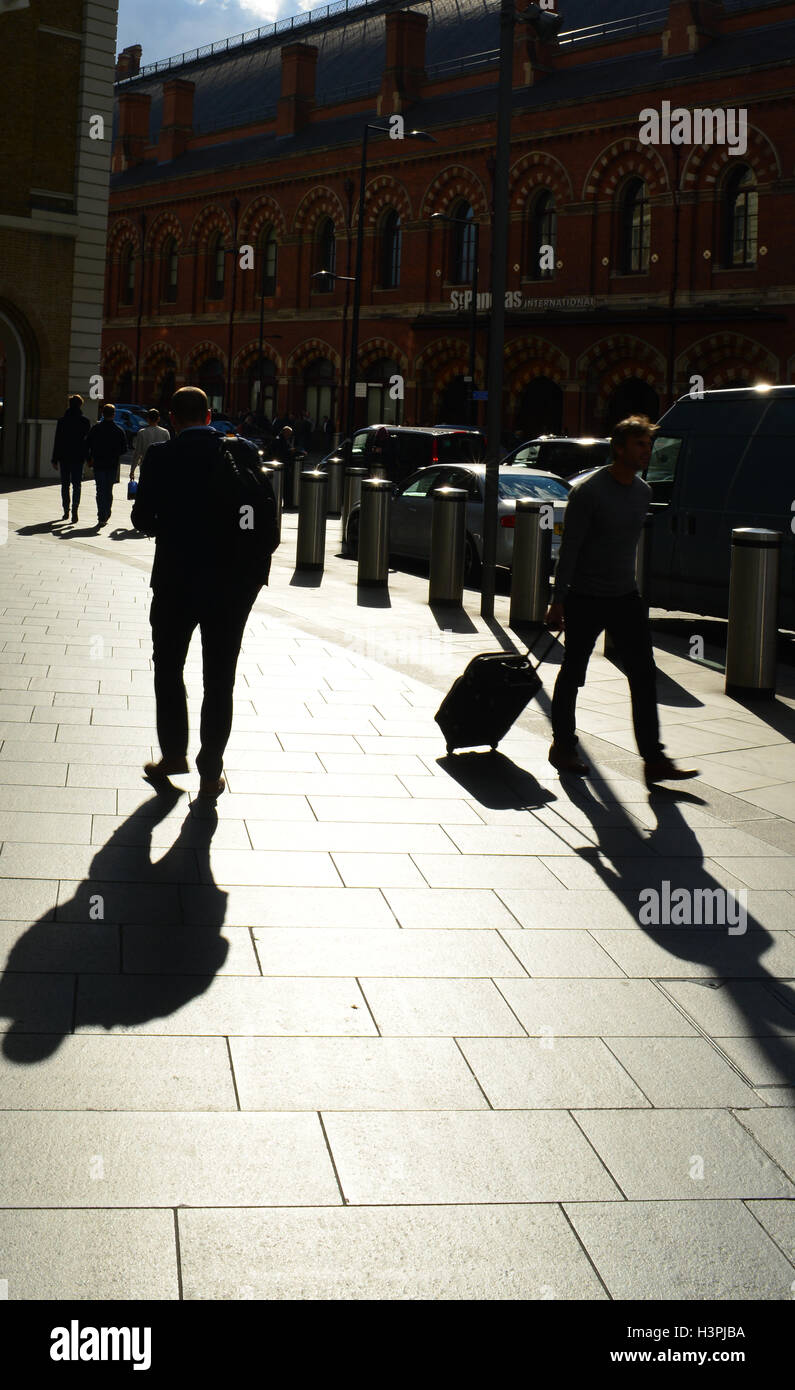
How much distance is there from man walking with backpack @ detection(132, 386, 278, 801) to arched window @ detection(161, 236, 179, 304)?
176 ft

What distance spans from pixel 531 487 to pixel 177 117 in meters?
48.5

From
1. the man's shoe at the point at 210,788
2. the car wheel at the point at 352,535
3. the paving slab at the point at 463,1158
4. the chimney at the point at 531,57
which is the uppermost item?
the chimney at the point at 531,57

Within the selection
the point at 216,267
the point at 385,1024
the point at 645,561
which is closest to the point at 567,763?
the point at 385,1024

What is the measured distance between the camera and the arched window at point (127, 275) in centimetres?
6031

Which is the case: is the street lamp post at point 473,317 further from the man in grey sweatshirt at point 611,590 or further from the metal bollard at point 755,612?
the man in grey sweatshirt at point 611,590

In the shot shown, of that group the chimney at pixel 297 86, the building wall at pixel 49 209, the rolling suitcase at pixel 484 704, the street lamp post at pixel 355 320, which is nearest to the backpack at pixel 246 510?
the rolling suitcase at pixel 484 704

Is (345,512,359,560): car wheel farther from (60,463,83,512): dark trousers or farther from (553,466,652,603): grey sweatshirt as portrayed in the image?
(553,466,652,603): grey sweatshirt

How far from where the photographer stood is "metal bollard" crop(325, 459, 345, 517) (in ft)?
92.0

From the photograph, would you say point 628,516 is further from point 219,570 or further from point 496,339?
point 496,339

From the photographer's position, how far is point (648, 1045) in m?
4.18

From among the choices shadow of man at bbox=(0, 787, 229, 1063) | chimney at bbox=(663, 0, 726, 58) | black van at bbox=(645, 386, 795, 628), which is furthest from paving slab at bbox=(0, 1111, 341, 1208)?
chimney at bbox=(663, 0, 726, 58)

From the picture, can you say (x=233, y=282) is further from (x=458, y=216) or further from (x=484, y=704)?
(x=484, y=704)

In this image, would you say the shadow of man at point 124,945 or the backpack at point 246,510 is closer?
the shadow of man at point 124,945

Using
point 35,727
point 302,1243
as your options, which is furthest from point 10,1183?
point 35,727
